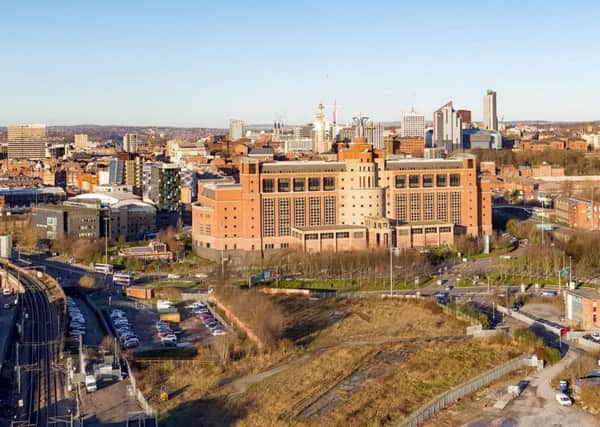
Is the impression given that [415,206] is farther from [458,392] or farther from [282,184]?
[458,392]

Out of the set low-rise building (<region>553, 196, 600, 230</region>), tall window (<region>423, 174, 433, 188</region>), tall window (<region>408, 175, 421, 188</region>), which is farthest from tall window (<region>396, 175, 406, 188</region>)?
low-rise building (<region>553, 196, 600, 230</region>)

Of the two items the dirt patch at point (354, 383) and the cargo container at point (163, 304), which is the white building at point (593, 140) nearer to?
the cargo container at point (163, 304)

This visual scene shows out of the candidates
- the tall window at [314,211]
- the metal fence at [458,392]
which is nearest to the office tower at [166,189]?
the tall window at [314,211]

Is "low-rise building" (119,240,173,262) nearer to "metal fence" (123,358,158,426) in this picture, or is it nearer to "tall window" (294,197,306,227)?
"tall window" (294,197,306,227)

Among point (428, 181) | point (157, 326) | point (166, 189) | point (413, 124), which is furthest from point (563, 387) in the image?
point (413, 124)

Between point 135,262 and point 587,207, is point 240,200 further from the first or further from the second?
point 587,207
